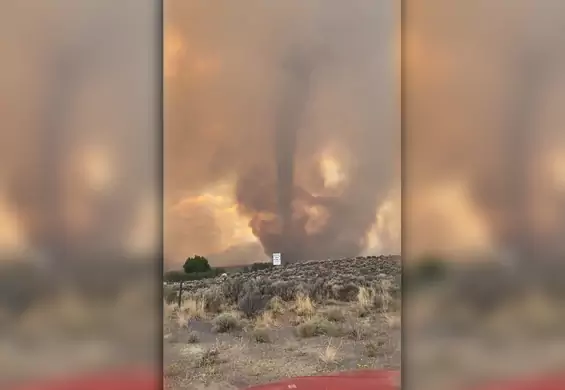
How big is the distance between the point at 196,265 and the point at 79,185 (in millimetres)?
464

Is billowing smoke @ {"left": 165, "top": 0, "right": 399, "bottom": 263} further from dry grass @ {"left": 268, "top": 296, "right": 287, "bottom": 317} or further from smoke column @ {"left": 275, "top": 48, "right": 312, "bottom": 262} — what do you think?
dry grass @ {"left": 268, "top": 296, "right": 287, "bottom": 317}

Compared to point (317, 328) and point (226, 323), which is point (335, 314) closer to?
point (317, 328)

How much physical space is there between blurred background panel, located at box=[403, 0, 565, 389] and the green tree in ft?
2.23

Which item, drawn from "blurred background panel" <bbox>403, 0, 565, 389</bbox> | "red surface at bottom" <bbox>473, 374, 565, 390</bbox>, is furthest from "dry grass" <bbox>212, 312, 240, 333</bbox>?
"red surface at bottom" <bbox>473, 374, 565, 390</bbox>

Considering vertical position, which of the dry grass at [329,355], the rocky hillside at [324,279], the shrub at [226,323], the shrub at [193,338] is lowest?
the dry grass at [329,355]

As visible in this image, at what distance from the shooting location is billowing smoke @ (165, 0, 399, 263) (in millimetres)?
1647

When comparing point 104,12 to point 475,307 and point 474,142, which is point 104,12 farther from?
point 475,307

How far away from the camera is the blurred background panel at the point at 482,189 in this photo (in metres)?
1.69

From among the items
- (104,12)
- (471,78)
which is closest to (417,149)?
(471,78)

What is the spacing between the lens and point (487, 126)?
67.2 inches

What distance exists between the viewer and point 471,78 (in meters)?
1.71

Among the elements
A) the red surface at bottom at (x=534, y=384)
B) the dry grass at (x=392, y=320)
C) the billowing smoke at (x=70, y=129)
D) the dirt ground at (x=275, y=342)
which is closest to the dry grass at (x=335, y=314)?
the dirt ground at (x=275, y=342)

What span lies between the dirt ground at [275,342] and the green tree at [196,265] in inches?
4.0

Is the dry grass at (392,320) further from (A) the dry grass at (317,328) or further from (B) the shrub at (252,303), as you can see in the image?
(B) the shrub at (252,303)
